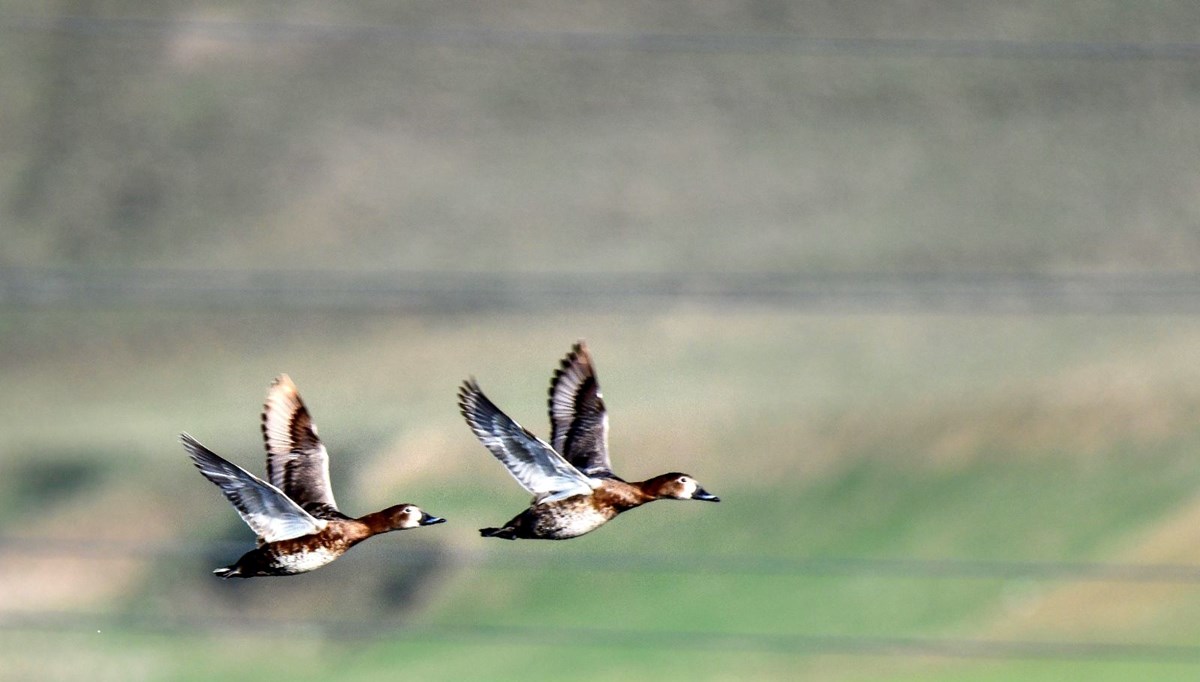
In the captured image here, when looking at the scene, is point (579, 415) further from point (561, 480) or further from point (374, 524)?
point (374, 524)

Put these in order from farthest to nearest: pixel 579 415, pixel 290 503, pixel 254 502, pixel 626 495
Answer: pixel 579 415 < pixel 626 495 < pixel 254 502 < pixel 290 503

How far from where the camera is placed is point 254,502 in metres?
6.29

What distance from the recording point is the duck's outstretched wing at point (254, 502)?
20.4 feet

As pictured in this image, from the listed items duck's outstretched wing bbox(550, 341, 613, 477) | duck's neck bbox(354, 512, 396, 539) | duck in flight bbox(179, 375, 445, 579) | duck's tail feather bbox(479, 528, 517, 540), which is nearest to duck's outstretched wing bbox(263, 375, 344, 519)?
duck in flight bbox(179, 375, 445, 579)

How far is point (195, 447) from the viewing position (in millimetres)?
6320

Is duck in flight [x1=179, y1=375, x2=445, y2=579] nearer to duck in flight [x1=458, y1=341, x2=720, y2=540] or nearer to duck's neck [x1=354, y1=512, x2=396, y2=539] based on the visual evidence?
duck's neck [x1=354, y1=512, x2=396, y2=539]

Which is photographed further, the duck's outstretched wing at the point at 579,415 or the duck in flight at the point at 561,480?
the duck's outstretched wing at the point at 579,415

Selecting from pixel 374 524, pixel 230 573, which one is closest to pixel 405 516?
pixel 374 524

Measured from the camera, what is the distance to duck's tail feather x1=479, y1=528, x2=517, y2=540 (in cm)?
629

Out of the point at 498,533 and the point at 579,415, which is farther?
Result: the point at 579,415

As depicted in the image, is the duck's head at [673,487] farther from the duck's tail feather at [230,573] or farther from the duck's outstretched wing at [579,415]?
the duck's tail feather at [230,573]

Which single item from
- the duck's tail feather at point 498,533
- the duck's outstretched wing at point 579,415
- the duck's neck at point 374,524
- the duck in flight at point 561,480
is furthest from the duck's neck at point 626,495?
the duck's neck at point 374,524

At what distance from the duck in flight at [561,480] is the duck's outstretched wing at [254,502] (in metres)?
0.63

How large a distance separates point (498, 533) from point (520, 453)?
0.93ft
